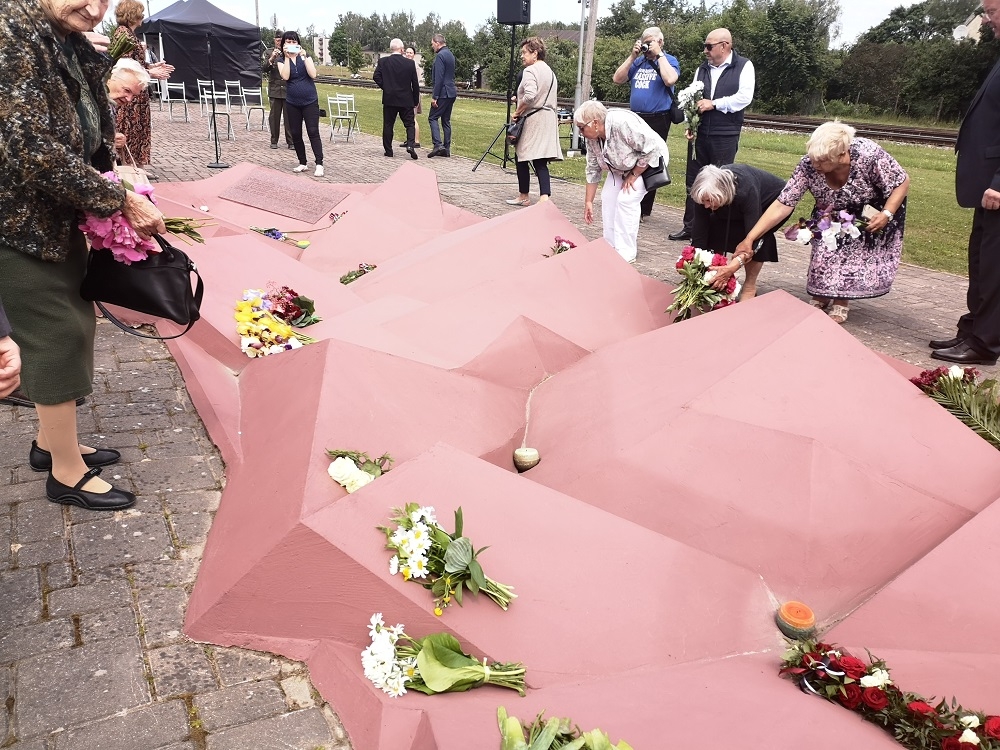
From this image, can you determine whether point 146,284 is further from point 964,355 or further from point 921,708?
point 964,355

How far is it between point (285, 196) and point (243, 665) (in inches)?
233

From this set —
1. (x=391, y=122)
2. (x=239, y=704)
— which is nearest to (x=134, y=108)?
(x=391, y=122)

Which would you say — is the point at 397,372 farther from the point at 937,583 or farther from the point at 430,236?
the point at 430,236

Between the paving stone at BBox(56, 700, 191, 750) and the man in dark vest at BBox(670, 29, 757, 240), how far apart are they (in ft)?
20.6

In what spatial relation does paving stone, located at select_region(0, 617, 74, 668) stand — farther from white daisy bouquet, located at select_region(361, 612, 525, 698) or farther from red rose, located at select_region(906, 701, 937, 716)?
red rose, located at select_region(906, 701, 937, 716)

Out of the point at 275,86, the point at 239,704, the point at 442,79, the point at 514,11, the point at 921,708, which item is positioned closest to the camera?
the point at 921,708

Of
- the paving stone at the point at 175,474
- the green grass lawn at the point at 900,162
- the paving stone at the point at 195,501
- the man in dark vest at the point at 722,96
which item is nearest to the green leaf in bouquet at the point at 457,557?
the paving stone at the point at 195,501

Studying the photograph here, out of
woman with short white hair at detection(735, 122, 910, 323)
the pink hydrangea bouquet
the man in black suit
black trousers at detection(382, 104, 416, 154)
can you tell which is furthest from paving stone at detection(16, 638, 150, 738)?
black trousers at detection(382, 104, 416, 154)

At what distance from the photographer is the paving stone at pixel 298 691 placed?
2236 mm

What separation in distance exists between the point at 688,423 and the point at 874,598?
943 millimetres

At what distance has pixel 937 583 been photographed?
2.43 meters

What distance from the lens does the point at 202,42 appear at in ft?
74.2

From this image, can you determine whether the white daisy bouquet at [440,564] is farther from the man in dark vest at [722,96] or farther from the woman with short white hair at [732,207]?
the man in dark vest at [722,96]

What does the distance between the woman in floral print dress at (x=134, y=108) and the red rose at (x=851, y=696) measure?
561cm
